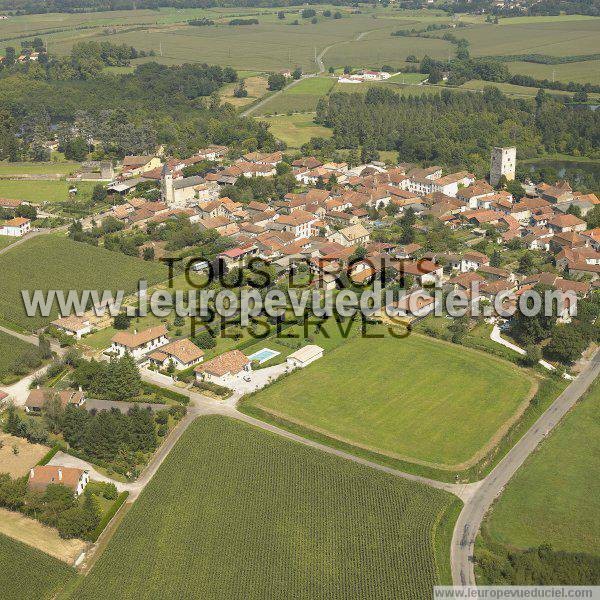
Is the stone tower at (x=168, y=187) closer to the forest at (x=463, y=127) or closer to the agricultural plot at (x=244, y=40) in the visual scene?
the forest at (x=463, y=127)

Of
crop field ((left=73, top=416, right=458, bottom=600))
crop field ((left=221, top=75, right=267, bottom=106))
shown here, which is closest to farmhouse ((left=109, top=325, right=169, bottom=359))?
crop field ((left=73, top=416, right=458, bottom=600))

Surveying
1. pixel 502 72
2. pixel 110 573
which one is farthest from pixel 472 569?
pixel 502 72

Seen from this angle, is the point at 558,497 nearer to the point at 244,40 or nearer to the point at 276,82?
the point at 276,82

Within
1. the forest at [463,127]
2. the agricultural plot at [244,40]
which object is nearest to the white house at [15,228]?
the forest at [463,127]

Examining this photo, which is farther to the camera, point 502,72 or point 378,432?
point 502,72

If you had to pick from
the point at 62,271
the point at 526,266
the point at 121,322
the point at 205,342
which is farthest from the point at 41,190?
the point at 526,266

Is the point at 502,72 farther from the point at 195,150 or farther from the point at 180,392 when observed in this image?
the point at 180,392
